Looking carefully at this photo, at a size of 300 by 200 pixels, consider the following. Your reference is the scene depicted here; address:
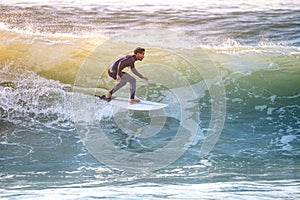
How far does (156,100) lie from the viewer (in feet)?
36.8

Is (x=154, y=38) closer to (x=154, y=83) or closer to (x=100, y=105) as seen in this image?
(x=154, y=83)

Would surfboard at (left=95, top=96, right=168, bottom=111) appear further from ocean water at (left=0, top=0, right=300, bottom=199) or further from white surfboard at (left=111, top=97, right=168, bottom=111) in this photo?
ocean water at (left=0, top=0, right=300, bottom=199)

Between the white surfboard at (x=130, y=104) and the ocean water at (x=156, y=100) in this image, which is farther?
the white surfboard at (x=130, y=104)

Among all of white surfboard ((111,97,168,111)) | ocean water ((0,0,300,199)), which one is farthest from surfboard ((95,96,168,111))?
ocean water ((0,0,300,199))

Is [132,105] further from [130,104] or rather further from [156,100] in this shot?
[156,100]

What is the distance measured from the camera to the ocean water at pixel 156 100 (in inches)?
281

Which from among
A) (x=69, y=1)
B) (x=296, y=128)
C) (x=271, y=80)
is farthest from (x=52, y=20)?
(x=296, y=128)

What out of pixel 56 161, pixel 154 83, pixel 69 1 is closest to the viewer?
pixel 56 161

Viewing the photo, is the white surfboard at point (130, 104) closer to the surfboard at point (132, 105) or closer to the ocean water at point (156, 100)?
the surfboard at point (132, 105)

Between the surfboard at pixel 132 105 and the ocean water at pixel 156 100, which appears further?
the surfboard at pixel 132 105

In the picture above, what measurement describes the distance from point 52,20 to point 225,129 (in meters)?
5.78

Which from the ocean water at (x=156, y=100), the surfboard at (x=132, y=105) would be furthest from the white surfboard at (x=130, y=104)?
the ocean water at (x=156, y=100)

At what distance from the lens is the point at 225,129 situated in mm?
10172

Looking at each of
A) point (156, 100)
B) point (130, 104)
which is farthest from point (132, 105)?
point (156, 100)
